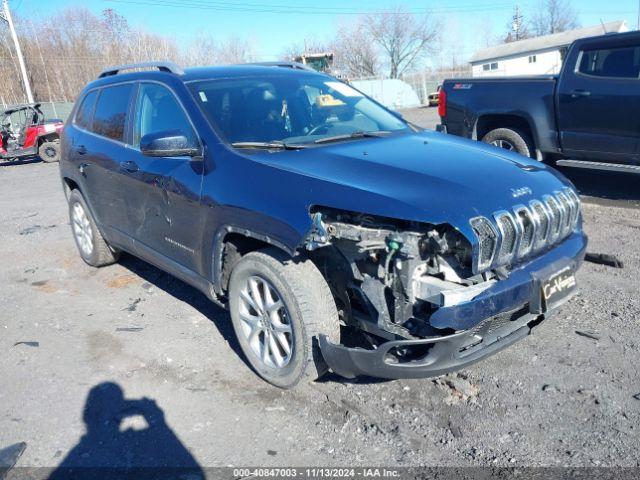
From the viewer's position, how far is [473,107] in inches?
311

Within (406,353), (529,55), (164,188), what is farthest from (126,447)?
(529,55)

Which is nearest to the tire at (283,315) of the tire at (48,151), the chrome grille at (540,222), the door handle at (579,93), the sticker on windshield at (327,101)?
the chrome grille at (540,222)

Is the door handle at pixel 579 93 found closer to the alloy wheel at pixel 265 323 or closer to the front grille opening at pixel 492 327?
the front grille opening at pixel 492 327

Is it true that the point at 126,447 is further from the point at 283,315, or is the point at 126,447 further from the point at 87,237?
the point at 87,237

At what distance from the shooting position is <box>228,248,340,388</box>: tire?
2998 millimetres

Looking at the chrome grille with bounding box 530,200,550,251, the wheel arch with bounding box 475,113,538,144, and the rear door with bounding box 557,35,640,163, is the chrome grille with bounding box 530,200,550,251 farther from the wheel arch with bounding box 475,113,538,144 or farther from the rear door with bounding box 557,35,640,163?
the wheel arch with bounding box 475,113,538,144

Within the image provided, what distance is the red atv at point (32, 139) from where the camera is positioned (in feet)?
57.1

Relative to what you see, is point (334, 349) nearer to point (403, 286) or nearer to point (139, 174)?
point (403, 286)

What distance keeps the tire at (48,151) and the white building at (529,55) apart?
33.7m

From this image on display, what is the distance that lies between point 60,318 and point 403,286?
3.30 m

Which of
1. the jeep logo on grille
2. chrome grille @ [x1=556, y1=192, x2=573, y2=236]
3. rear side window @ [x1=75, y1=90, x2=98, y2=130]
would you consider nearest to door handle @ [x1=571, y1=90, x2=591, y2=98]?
chrome grille @ [x1=556, y1=192, x2=573, y2=236]

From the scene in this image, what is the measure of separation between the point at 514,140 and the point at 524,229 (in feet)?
17.0

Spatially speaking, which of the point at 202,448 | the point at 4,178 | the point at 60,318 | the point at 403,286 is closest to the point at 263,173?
the point at 403,286

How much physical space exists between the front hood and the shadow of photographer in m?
1.49
